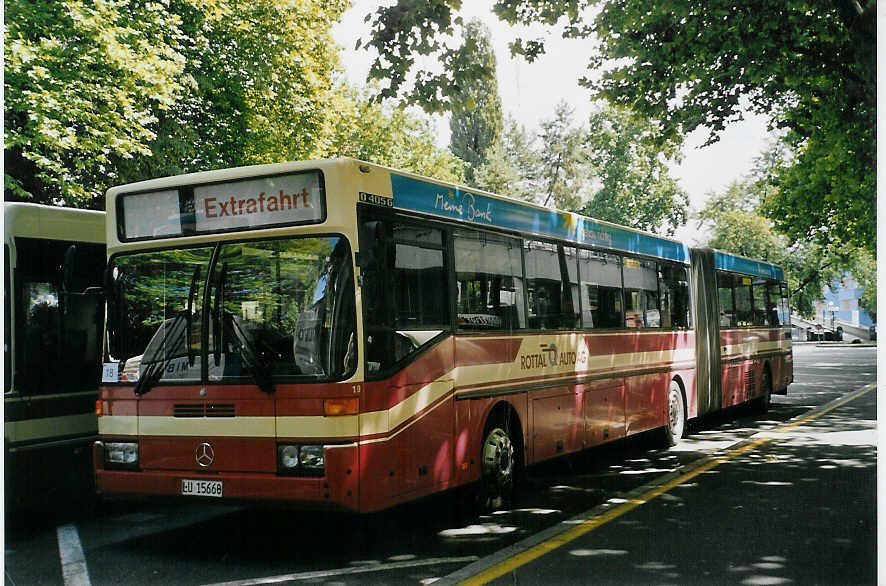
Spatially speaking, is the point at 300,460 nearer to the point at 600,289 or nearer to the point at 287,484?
the point at 287,484

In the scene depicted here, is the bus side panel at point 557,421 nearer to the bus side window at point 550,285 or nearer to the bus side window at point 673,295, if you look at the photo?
the bus side window at point 550,285

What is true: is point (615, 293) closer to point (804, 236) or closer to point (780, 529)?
point (780, 529)

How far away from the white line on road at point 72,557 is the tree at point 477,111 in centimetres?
691

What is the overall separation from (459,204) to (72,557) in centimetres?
443

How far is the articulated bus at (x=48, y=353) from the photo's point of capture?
8.03 meters

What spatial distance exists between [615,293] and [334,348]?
5829mm

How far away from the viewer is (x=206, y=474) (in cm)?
683

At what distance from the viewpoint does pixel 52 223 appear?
28.2 ft

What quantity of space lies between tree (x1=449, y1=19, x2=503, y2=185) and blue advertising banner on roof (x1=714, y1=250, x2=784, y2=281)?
500 cm

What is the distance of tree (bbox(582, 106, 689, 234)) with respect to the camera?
62.6 ft

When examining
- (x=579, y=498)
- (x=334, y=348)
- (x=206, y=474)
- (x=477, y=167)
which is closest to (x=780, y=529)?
(x=579, y=498)

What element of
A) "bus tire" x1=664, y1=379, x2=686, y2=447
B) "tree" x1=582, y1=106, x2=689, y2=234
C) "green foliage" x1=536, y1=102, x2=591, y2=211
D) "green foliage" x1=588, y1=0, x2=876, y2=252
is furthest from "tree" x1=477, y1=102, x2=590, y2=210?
"bus tire" x1=664, y1=379, x2=686, y2=447

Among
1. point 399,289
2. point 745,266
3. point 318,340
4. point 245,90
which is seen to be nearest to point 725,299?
point 745,266

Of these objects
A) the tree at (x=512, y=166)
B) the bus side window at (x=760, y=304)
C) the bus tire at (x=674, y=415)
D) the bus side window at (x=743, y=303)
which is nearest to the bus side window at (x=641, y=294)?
the bus tire at (x=674, y=415)
